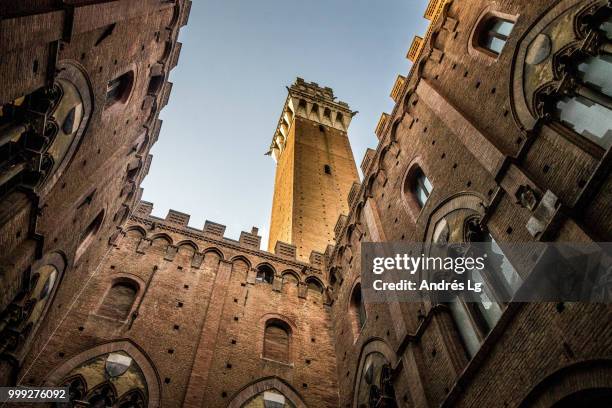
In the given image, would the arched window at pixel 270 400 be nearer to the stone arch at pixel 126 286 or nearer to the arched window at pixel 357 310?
the arched window at pixel 357 310

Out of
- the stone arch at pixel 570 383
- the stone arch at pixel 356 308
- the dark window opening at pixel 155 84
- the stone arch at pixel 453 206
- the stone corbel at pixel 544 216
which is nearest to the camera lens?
the stone arch at pixel 570 383

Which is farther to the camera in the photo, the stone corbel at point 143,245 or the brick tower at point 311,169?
the brick tower at point 311,169

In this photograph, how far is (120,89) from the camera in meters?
10.2

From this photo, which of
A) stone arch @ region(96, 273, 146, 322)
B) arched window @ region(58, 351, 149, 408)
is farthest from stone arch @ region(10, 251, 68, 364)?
stone arch @ region(96, 273, 146, 322)

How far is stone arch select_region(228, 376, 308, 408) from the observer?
34.8 feet

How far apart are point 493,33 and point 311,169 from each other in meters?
19.9

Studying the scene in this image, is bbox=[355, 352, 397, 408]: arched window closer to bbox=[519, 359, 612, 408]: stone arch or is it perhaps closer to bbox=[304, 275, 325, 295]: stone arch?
bbox=[519, 359, 612, 408]: stone arch

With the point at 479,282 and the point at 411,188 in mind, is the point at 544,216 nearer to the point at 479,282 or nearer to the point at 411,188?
the point at 479,282

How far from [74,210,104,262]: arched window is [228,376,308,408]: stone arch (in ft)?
16.3

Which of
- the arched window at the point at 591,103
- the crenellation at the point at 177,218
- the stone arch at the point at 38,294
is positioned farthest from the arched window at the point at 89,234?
the arched window at the point at 591,103

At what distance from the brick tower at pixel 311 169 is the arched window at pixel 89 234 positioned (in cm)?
1005

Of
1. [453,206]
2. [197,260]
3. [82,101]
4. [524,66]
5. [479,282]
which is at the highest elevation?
[197,260]

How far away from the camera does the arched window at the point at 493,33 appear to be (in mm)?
8977

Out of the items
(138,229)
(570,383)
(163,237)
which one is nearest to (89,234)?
(138,229)
